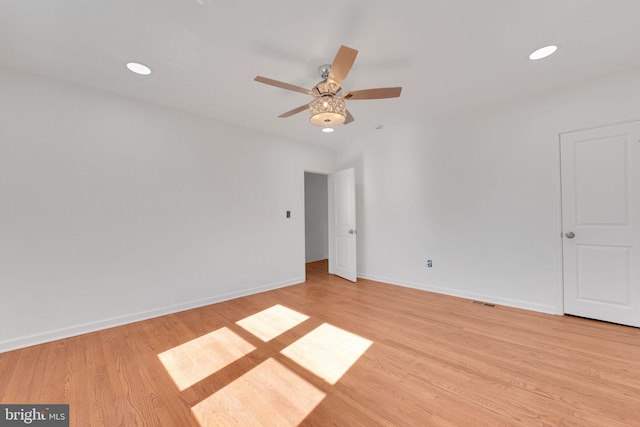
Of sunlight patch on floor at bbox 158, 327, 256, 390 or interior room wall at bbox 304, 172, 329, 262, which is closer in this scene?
sunlight patch on floor at bbox 158, 327, 256, 390

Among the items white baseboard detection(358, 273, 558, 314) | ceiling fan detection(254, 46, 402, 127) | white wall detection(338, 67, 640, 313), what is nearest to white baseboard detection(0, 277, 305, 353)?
white baseboard detection(358, 273, 558, 314)

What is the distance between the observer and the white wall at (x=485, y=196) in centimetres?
286

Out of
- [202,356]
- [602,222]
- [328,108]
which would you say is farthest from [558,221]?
[202,356]

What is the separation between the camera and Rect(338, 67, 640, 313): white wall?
9.38 ft

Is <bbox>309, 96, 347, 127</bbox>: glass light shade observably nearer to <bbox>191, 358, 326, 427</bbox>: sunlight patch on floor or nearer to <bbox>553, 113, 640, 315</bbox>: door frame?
<bbox>191, 358, 326, 427</bbox>: sunlight patch on floor

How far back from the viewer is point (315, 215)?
22.7 ft

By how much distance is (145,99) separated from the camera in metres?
2.95

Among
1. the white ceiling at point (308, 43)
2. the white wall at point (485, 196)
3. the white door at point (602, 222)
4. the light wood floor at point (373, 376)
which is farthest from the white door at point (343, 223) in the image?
the white door at point (602, 222)

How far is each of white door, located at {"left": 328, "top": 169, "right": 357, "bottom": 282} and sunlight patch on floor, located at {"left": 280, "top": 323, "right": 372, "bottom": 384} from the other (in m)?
2.03

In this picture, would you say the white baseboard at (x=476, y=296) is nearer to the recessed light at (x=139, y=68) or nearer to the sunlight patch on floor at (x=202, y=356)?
the sunlight patch on floor at (x=202, y=356)

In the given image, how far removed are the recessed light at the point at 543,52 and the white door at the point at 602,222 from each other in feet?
3.62

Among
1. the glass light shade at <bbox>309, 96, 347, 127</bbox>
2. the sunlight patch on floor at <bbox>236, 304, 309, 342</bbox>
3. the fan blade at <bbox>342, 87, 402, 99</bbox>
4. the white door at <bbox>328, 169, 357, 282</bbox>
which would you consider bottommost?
the sunlight patch on floor at <bbox>236, 304, 309, 342</bbox>

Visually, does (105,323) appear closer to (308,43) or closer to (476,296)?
(308,43)

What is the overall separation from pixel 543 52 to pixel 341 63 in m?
1.86
